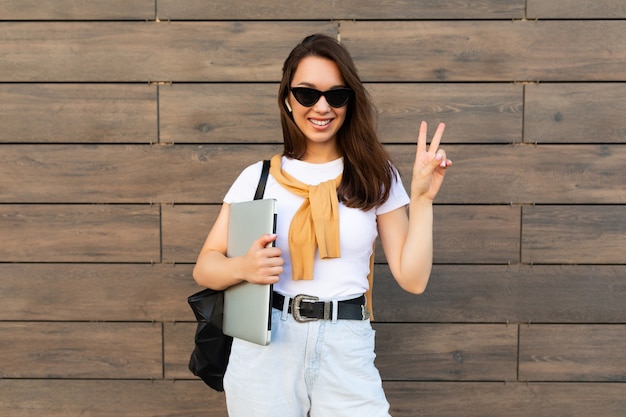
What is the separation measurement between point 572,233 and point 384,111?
0.96 m

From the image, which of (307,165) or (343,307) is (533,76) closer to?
(307,165)

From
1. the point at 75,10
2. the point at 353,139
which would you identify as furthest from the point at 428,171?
the point at 75,10

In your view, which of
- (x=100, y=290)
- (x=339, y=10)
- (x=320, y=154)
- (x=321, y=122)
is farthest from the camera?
(x=100, y=290)

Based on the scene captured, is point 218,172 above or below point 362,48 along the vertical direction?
below

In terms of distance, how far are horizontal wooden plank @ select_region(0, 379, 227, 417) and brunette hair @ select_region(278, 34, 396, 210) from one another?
1.40 metres

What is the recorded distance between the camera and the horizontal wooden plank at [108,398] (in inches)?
102

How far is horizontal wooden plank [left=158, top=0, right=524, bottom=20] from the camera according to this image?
8.00 feet

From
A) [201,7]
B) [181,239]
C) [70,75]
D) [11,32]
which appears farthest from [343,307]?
[11,32]

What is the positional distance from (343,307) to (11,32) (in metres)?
1.93

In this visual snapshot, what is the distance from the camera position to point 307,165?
1.69m

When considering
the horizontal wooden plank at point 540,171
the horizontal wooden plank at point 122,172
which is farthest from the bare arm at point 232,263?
the horizontal wooden plank at point 540,171

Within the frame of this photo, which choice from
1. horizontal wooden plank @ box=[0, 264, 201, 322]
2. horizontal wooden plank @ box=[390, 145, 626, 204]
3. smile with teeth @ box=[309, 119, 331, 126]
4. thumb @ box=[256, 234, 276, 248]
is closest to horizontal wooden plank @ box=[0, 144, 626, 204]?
horizontal wooden plank @ box=[390, 145, 626, 204]

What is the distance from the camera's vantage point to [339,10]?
244 cm

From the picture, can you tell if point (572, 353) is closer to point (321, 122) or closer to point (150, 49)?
point (321, 122)
